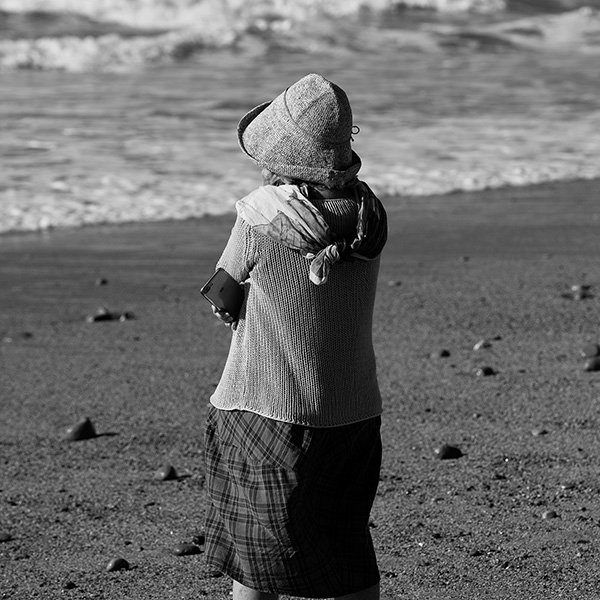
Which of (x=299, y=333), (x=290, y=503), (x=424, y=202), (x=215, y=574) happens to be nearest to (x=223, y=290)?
(x=299, y=333)

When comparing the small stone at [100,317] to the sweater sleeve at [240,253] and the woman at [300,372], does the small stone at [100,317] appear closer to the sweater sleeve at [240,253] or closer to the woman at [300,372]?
the woman at [300,372]

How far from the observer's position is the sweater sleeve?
260 centimetres

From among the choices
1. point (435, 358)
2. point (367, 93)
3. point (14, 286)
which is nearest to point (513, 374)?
point (435, 358)

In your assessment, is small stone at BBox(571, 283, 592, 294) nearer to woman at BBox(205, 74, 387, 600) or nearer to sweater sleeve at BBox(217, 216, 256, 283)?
woman at BBox(205, 74, 387, 600)

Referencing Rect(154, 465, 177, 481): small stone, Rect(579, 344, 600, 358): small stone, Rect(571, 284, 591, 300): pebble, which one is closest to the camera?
Rect(154, 465, 177, 481): small stone

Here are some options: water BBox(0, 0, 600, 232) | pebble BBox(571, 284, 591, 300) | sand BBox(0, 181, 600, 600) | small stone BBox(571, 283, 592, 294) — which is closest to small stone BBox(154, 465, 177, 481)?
sand BBox(0, 181, 600, 600)

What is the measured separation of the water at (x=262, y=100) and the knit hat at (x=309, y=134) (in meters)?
6.83

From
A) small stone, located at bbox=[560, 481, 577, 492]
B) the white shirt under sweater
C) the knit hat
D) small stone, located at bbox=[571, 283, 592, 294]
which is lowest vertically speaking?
small stone, located at bbox=[571, 283, 592, 294]

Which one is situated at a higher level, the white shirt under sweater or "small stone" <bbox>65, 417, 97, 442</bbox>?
the white shirt under sweater

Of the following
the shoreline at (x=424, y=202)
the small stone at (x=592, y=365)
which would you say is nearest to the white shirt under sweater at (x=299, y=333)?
the small stone at (x=592, y=365)

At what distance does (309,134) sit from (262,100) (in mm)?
14004

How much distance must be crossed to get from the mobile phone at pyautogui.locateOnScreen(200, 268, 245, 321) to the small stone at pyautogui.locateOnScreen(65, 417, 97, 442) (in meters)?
2.18

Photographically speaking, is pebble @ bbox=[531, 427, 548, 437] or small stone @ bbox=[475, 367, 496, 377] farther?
small stone @ bbox=[475, 367, 496, 377]

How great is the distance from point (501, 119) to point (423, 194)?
4.66 m
